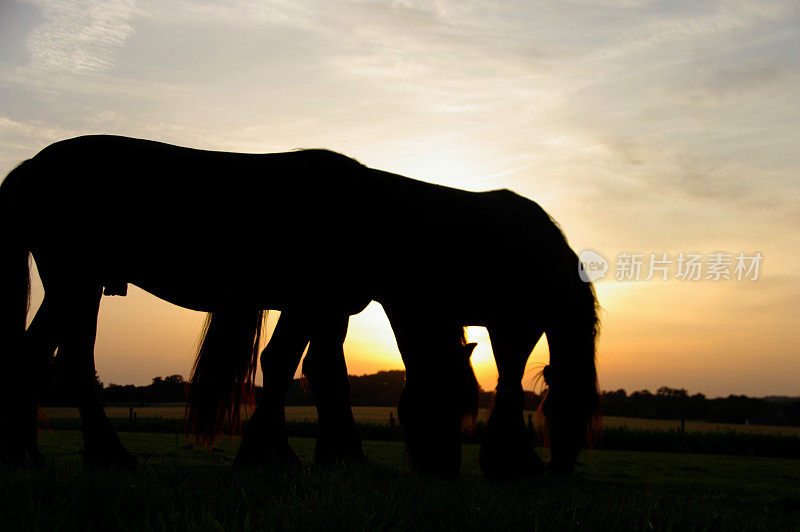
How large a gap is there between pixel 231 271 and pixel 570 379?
4.61 m

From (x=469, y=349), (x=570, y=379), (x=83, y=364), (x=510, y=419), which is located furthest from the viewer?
(x=570, y=379)

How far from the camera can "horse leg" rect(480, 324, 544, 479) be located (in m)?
7.45

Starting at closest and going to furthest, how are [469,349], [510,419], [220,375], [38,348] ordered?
[469,349] < [38,348] < [220,375] < [510,419]

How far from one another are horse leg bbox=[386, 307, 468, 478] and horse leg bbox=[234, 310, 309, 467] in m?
1.33

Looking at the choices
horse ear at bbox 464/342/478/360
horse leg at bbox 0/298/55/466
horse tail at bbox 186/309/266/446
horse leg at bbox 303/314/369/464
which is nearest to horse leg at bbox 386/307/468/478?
horse ear at bbox 464/342/478/360

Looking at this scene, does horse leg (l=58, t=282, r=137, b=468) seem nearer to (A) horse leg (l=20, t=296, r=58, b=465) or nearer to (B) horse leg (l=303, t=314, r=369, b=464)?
(A) horse leg (l=20, t=296, r=58, b=465)

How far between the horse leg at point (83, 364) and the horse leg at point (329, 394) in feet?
5.37

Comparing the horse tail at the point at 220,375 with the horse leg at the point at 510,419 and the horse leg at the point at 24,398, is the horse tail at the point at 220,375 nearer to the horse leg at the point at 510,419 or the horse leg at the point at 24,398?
the horse leg at the point at 24,398

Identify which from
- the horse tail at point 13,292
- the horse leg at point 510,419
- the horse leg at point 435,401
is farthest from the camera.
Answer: the horse leg at point 510,419

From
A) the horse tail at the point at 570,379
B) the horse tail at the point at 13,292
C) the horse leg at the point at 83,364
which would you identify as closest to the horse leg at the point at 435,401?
the horse leg at the point at 83,364

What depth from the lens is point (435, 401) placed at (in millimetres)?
4914

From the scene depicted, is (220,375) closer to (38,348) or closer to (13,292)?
(38,348)

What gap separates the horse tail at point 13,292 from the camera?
5.46 meters

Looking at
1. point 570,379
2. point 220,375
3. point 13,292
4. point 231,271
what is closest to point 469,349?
point 231,271
